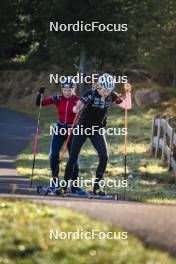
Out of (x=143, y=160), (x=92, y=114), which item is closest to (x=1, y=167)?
(x=143, y=160)

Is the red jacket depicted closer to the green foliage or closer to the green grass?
the green grass

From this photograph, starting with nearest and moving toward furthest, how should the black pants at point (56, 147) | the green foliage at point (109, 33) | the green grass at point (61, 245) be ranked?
the green grass at point (61, 245) < the black pants at point (56, 147) < the green foliage at point (109, 33)

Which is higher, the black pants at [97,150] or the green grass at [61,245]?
the black pants at [97,150]

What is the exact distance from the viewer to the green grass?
20.6 ft

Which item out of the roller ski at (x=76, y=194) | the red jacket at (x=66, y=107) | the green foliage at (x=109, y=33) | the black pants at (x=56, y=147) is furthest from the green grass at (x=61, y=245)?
the green foliage at (x=109, y=33)

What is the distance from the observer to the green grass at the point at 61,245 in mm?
6293

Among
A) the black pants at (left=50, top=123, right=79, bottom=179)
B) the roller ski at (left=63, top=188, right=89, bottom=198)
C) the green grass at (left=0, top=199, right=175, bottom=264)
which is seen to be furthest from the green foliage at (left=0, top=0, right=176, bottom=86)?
the green grass at (left=0, top=199, right=175, bottom=264)

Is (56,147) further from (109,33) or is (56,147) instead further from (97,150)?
(109,33)

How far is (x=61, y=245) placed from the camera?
6.57 meters

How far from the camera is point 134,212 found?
788 centimetres

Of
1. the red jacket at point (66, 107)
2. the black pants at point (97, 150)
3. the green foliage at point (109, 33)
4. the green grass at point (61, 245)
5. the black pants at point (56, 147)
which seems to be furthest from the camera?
the green foliage at point (109, 33)

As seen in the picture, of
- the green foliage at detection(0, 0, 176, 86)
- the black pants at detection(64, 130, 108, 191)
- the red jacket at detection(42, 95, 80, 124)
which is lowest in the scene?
the black pants at detection(64, 130, 108, 191)

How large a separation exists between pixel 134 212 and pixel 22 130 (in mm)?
26979

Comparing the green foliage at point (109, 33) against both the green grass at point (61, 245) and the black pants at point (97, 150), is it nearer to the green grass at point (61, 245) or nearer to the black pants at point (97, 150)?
the black pants at point (97, 150)
